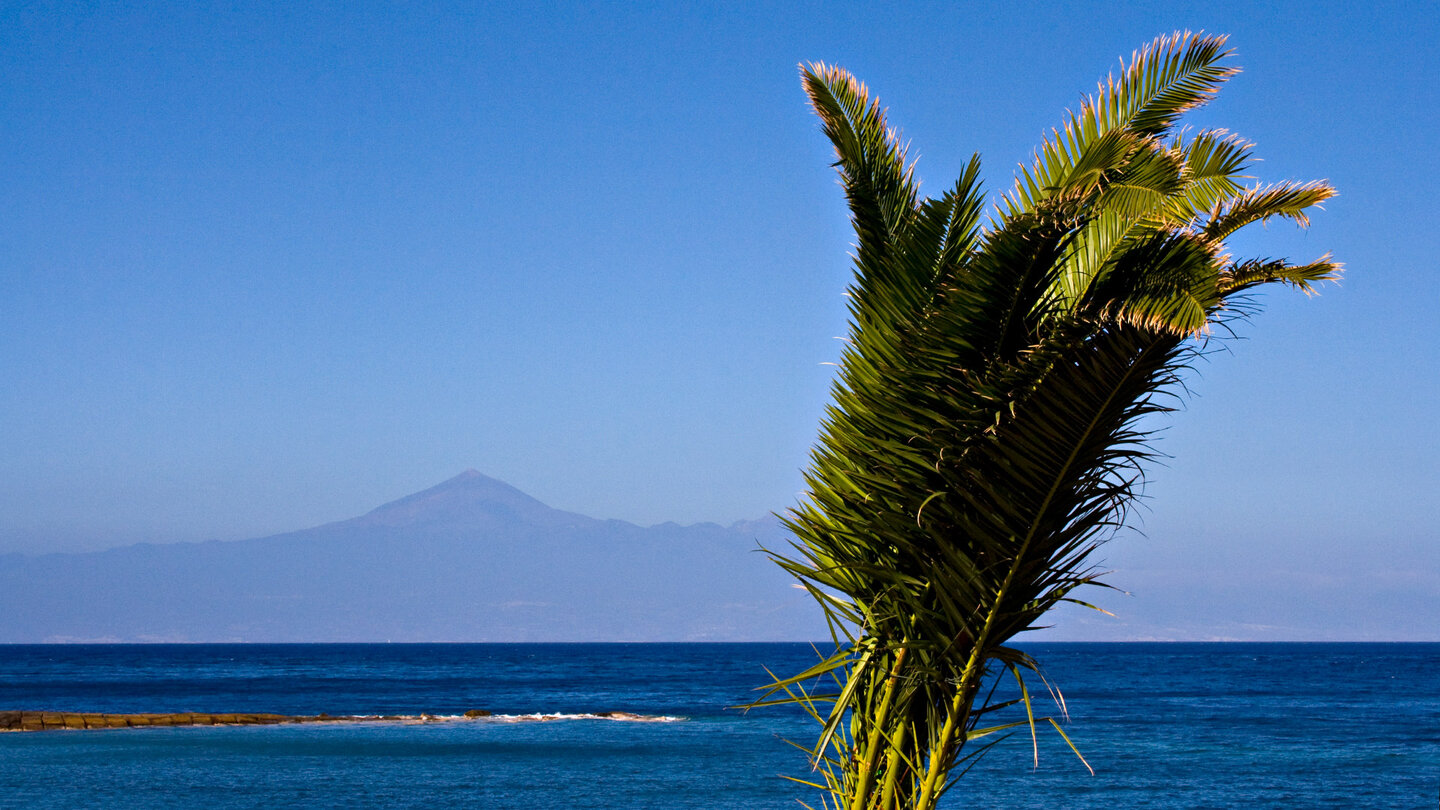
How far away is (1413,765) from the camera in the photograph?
115 feet

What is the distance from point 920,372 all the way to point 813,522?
87cm

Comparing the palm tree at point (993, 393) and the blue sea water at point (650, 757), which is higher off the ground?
the palm tree at point (993, 393)

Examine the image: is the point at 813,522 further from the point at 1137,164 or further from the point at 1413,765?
the point at 1413,765

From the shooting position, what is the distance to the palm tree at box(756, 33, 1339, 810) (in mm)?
4996

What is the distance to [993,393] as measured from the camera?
526cm

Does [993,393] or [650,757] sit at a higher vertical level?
[993,393]

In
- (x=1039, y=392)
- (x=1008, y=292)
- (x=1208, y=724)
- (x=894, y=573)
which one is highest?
(x=1008, y=292)

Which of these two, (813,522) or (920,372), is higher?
(920,372)

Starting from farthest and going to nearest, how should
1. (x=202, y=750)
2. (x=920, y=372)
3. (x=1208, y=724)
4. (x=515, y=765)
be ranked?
(x=1208, y=724)
(x=202, y=750)
(x=515, y=765)
(x=920, y=372)

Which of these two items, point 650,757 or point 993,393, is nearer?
point 993,393

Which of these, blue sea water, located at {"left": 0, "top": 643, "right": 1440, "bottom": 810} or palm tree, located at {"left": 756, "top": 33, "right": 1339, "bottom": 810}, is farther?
blue sea water, located at {"left": 0, "top": 643, "right": 1440, "bottom": 810}

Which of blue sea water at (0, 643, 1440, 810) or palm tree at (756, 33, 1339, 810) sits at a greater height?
palm tree at (756, 33, 1339, 810)

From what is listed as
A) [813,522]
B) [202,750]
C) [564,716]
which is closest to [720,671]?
[564,716]

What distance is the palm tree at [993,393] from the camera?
500 centimetres
